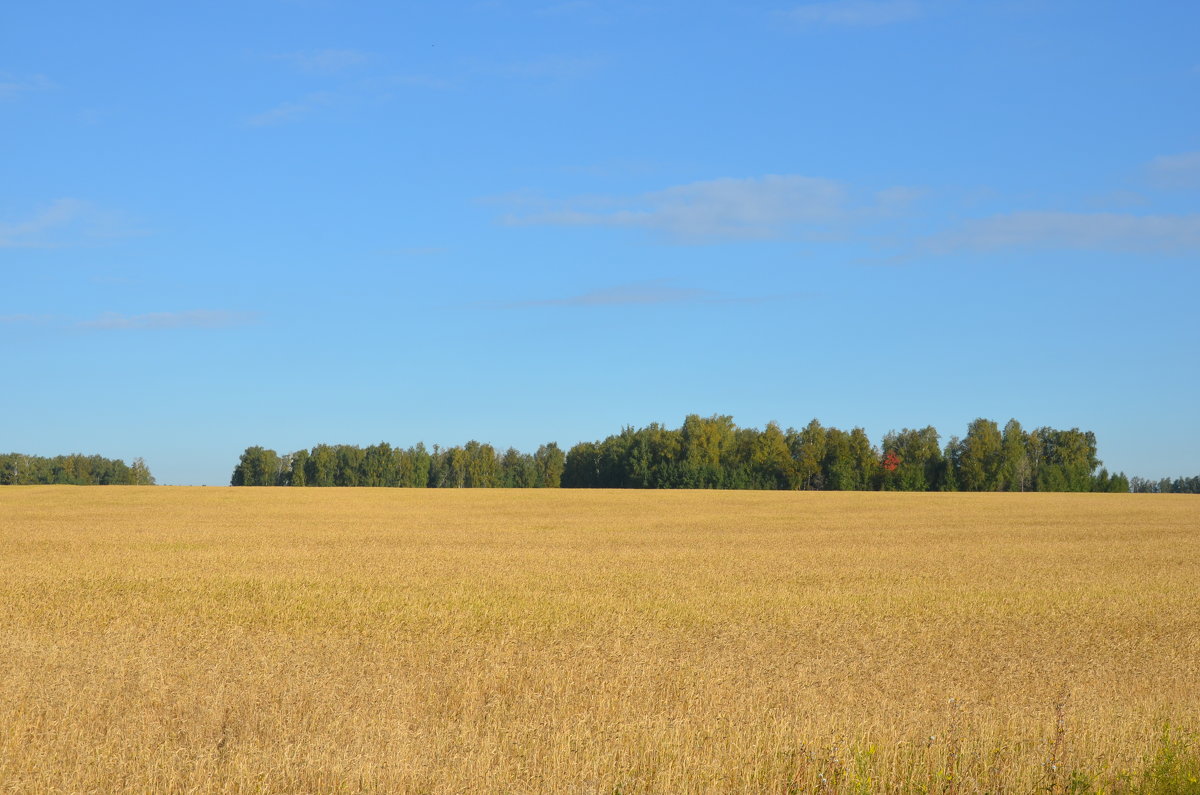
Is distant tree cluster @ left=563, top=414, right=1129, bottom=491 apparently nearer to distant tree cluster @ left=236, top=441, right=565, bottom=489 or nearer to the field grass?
distant tree cluster @ left=236, top=441, right=565, bottom=489

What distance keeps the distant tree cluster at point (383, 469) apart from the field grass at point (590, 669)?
356 ft

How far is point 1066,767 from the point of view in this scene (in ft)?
28.0

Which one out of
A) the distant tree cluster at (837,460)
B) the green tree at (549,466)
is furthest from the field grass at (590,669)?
the green tree at (549,466)

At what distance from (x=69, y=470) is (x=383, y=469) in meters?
41.9

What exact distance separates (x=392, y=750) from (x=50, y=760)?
2.73 metres

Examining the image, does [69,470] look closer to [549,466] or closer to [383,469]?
[383,469]

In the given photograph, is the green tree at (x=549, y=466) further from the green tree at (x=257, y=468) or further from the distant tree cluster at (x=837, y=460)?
the green tree at (x=257, y=468)

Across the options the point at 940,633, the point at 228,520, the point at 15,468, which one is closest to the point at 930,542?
the point at 940,633

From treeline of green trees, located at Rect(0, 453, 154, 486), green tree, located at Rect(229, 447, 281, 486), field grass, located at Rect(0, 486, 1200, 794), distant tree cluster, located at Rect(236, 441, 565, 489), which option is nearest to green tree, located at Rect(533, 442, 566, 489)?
distant tree cluster, located at Rect(236, 441, 565, 489)

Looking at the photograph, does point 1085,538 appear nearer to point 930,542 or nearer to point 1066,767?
point 930,542

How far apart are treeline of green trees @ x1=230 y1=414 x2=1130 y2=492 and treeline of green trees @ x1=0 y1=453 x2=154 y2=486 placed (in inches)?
591

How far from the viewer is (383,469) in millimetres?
139000

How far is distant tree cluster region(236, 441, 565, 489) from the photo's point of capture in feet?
456

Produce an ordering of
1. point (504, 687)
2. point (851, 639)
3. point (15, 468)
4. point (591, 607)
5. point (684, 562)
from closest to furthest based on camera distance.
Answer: point (504, 687)
point (851, 639)
point (591, 607)
point (684, 562)
point (15, 468)
